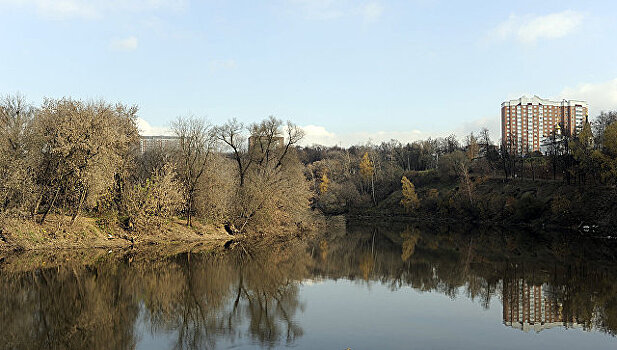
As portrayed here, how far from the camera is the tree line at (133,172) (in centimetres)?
3022

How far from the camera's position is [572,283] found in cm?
2131

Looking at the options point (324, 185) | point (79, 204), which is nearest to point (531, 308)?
point (79, 204)

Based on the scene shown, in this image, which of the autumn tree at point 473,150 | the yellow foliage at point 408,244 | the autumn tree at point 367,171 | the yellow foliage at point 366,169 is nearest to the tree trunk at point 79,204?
the yellow foliage at point 408,244

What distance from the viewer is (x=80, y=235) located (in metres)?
32.2

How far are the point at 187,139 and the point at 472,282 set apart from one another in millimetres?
26372

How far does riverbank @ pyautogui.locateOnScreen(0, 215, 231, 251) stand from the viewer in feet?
96.3

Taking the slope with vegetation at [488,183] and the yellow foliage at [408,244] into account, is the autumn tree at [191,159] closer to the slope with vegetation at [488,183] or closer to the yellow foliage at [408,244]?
the yellow foliage at [408,244]

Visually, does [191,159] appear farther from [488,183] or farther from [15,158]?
[488,183]

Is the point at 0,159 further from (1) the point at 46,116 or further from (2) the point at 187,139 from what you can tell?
(2) the point at 187,139

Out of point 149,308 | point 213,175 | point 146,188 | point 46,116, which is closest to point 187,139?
point 213,175

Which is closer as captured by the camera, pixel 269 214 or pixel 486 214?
pixel 269 214

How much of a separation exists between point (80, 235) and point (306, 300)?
2015cm

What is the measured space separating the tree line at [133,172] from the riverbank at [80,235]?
24.0 inches

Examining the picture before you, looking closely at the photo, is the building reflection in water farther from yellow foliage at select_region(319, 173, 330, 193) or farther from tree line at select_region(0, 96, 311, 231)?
yellow foliage at select_region(319, 173, 330, 193)
